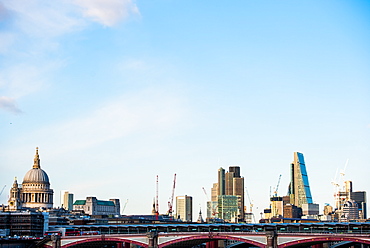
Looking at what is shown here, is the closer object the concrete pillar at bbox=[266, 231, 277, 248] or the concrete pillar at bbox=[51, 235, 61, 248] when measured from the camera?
the concrete pillar at bbox=[266, 231, 277, 248]

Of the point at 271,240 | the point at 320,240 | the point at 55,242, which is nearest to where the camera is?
the point at 320,240

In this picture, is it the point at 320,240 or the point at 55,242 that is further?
the point at 55,242

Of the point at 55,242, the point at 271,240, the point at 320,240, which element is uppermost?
the point at 320,240

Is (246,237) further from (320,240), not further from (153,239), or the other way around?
(153,239)

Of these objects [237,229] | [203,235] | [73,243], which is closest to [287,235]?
[203,235]

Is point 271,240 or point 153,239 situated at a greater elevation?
point 271,240

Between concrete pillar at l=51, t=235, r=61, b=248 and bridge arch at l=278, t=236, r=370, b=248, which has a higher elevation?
bridge arch at l=278, t=236, r=370, b=248

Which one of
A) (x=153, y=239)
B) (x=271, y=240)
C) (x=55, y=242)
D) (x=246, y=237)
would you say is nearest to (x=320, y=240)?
(x=271, y=240)

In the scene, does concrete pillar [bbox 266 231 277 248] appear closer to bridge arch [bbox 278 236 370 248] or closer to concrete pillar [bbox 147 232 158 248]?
bridge arch [bbox 278 236 370 248]

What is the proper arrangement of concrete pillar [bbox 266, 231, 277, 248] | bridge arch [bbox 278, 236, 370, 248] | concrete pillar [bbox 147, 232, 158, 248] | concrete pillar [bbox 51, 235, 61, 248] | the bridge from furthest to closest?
1. concrete pillar [bbox 51, 235, 61, 248]
2. concrete pillar [bbox 147, 232, 158, 248]
3. concrete pillar [bbox 266, 231, 277, 248]
4. the bridge
5. bridge arch [bbox 278, 236, 370, 248]

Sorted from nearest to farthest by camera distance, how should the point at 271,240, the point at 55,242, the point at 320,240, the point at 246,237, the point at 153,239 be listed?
1. the point at 320,240
2. the point at 271,240
3. the point at 246,237
4. the point at 153,239
5. the point at 55,242

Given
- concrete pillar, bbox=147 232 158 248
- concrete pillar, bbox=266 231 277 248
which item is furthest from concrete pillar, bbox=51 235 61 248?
concrete pillar, bbox=266 231 277 248

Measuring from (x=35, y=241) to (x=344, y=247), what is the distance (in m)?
88.8

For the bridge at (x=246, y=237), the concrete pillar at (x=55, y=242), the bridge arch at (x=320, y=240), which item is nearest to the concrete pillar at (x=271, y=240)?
the bridge at (x=246, y=237)
